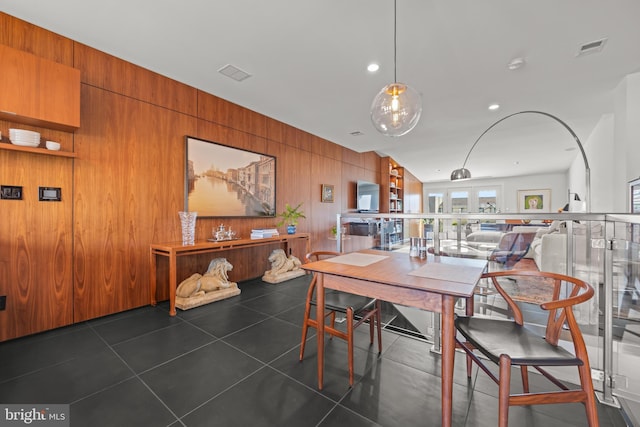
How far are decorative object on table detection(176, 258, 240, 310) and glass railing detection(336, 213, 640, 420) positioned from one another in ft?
5.46

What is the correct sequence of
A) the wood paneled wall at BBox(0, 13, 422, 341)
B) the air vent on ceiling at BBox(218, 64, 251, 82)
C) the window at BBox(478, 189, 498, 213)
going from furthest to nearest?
1. the window at BBox(478, 189, 498, 213)
2. the air vent on ceiling at BBox(218, 64, 251, 82)
3. the wood paneled wall at BBox(0, 13, 422, 341)

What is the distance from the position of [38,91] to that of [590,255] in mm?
4825

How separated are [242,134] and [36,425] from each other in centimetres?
364

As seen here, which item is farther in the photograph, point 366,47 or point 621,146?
point 621,146

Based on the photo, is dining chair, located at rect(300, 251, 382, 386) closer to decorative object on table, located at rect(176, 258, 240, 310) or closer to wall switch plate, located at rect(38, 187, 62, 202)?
decorative object on table, located at rect(176, 258, 240, 310)

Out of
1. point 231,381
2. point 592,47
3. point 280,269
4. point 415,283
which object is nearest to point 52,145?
point 231,381

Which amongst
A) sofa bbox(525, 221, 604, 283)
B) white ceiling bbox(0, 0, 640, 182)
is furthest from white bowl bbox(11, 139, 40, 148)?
sofa bbox(525, 221, 604, 283)

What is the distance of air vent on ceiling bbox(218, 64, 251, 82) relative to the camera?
3000mm

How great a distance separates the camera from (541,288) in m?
3.60

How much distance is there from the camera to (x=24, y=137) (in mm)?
2209

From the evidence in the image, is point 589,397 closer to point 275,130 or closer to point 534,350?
point 534,350

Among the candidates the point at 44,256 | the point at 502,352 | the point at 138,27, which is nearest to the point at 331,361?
the point at 502,352

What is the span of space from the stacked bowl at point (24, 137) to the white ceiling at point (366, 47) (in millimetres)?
1007

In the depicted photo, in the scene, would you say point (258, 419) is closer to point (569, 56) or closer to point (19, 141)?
point (19, 141)
